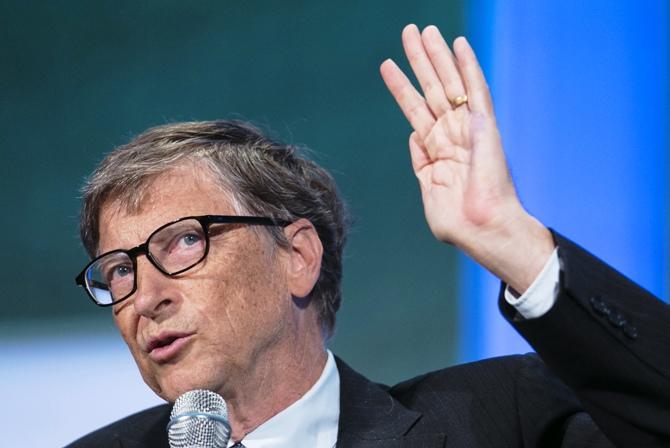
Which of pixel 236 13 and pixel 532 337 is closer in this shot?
pixel 532 337

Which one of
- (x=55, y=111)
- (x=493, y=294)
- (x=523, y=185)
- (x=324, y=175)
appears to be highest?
(x=55, y=111)

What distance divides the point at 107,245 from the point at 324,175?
55cm

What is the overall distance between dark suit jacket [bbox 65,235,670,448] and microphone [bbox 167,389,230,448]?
49 cm

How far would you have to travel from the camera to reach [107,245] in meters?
2.03

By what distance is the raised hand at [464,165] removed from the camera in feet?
5.32

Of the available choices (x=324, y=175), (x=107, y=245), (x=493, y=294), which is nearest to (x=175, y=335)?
(x=107, y=245)

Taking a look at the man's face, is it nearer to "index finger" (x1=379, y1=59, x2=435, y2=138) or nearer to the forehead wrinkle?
the forehead wrinkle

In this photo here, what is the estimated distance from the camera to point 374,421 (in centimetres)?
208

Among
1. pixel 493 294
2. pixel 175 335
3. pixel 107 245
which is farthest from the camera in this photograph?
pixel 493 294

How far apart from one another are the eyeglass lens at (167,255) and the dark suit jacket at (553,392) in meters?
0.37

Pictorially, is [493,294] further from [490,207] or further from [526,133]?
[490,207]

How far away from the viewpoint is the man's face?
6.26 feet

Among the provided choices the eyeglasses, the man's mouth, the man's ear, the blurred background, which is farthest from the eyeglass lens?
the blurred background

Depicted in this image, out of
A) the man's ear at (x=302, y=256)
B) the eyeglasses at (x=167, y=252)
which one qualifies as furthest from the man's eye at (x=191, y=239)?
the man's ear at (x=302, y=256)
